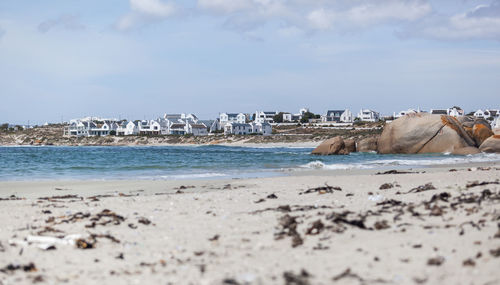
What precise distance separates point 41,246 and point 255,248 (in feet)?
9.65

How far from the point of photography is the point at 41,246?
Result: 7.03 meters

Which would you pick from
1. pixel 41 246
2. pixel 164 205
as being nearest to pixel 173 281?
pixel 41 246

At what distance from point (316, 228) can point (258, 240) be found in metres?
0.89

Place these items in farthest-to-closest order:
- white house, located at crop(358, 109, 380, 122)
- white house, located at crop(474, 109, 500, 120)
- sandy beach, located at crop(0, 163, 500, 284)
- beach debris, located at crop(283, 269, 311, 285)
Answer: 1. white house, located at crop(358, 109, 380, 122)
2. white house, located at crop(474, 109, 500, 120)
3. sandy beach, located at crop(0, 163, 500, 284)
4. beach debris, located at crop(283, 269, 311, 285)

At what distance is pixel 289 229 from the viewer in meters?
7.62

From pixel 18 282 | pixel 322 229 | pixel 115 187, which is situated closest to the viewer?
pixel 18 282

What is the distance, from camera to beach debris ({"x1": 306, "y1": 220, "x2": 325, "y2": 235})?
7.33 metres

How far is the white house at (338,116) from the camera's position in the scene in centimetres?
14762

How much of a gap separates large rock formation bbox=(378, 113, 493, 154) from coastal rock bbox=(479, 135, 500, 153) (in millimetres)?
728

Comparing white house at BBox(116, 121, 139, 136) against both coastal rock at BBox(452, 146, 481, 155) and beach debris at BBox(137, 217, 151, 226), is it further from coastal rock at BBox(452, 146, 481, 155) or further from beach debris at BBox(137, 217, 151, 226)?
beach debris at BBox(137, 217, 151, 226)

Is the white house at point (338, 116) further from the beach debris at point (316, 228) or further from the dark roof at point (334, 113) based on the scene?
the beach debris at point (316, 228)

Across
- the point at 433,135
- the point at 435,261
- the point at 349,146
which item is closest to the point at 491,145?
the point at 433,135

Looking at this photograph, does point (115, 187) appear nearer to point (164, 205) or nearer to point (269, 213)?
point (164, 205)

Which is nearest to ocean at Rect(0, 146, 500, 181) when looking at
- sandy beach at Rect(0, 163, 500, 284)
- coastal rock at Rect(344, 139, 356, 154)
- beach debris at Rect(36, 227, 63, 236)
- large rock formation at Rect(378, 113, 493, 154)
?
large rock formation at Rect(378, 113, 493, 154)
